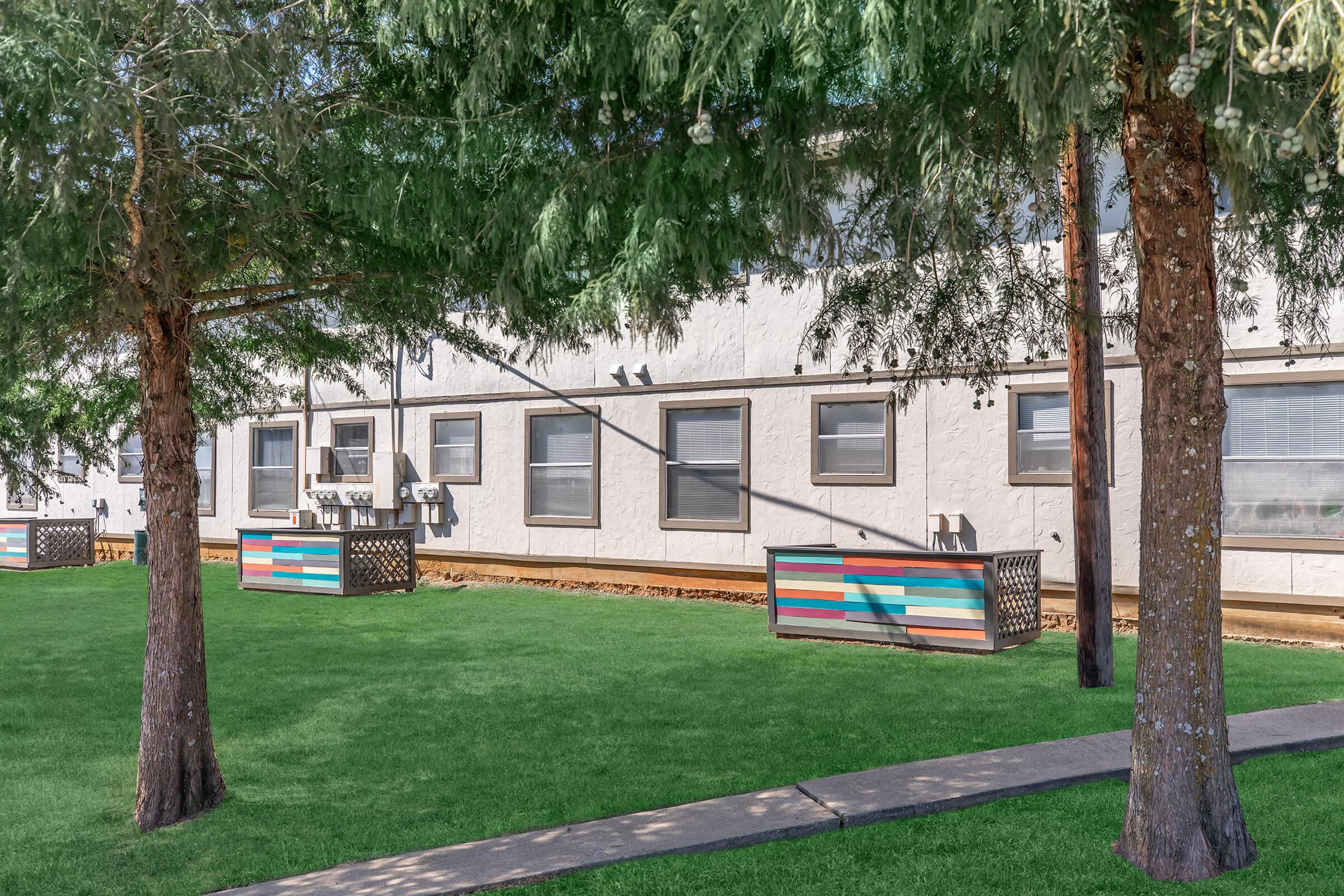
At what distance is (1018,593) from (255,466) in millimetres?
16065

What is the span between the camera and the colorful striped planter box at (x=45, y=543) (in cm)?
2316

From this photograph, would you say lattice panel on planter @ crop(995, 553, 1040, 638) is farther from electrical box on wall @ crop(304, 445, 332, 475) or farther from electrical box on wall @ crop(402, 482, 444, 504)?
electrical box on wall @ crop(304, 445, 332, 475)

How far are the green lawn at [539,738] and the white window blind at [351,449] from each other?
676 centimetres

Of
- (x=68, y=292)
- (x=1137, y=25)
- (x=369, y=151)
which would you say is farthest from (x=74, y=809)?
(x=1137, y=25)

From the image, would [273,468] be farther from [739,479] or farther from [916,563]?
[916,563]

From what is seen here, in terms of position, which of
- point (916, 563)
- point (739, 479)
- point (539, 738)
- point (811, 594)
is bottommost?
point (539, 738)

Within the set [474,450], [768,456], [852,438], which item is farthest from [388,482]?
[852,438]

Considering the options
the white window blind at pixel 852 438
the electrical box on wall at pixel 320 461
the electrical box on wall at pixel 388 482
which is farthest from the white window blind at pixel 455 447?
the white window blind at pixel 852 438

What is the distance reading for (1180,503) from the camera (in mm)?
4723

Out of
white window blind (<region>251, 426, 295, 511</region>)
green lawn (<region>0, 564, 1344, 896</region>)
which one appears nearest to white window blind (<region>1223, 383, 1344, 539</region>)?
green lawn (<region>0, 564, 1344, 896</region>)

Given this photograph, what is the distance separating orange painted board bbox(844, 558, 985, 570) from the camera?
447 inches

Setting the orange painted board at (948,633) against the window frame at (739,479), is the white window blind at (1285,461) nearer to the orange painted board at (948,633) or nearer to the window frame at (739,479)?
the orange painted board at (948,633)

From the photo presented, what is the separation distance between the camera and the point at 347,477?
2081 centimetres

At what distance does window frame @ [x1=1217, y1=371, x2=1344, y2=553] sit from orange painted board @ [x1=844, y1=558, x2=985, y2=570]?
9.80 ft
